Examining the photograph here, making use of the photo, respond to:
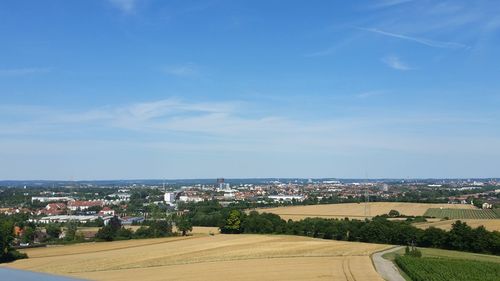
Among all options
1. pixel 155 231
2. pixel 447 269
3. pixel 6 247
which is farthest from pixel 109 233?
pixel 447 269

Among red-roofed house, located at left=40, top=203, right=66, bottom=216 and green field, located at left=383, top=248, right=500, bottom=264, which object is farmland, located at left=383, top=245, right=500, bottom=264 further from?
red-roofed house, located at left=40, top=203, right=66, bottom=216

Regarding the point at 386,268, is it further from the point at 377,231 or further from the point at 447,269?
the point at 377,231

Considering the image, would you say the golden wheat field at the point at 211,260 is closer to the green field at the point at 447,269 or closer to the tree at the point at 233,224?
the green field at the point at 447,269

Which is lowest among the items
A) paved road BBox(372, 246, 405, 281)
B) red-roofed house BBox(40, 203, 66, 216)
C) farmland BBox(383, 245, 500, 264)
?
farmland BBox(383, 245, 500, 264)

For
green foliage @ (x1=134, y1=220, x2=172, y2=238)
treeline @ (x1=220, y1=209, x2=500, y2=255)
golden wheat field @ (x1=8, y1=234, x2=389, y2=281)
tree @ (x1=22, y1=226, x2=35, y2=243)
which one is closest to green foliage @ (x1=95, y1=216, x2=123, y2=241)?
green foliage @ (x1=134, y1=220, x2=172, y2=238)

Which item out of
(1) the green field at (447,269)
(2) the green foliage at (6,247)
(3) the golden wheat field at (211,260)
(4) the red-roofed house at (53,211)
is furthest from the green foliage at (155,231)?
(4) the red-roofed house at (53,211)

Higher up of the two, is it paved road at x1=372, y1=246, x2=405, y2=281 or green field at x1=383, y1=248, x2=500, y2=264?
paved road at x1=372, y1=246, x2=405, y2=281

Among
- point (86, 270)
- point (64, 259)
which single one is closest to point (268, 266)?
point (86, 270)
